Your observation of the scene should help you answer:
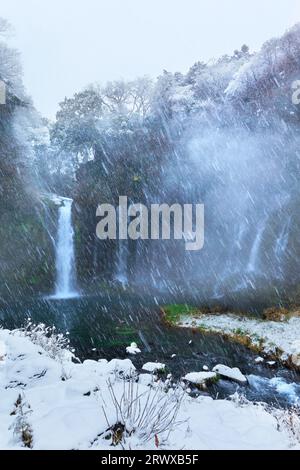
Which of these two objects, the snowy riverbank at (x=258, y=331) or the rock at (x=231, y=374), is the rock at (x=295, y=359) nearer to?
the snowy riverbank at (x=258, y=331)

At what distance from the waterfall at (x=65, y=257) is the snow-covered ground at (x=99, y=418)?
1845 cm

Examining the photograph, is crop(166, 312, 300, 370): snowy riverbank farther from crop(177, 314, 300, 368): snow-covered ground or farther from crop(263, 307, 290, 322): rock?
crop(263, 307, 290, 322): rock

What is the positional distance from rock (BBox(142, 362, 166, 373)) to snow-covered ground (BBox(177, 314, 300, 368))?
12.2 ft

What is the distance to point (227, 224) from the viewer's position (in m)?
21.9

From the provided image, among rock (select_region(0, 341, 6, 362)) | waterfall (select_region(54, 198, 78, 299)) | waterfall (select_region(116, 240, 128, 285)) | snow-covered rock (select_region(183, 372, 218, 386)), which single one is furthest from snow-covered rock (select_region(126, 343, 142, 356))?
waterfall (select_region(116, 240, 128, 285))

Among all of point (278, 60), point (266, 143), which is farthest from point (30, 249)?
point (278, 60)

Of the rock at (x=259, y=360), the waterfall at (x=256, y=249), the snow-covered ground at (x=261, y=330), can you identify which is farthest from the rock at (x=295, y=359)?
the waterfall at (x=256, y=249)

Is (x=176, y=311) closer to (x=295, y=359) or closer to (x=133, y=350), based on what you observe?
(x=133, y=350)

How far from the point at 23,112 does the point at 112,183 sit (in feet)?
45.5

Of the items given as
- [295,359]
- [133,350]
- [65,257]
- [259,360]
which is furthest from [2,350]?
[65,257]

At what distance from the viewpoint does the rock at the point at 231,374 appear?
802cm

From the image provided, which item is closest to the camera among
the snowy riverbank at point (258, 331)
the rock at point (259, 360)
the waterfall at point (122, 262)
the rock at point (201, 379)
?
the rock at point (201, 379)
